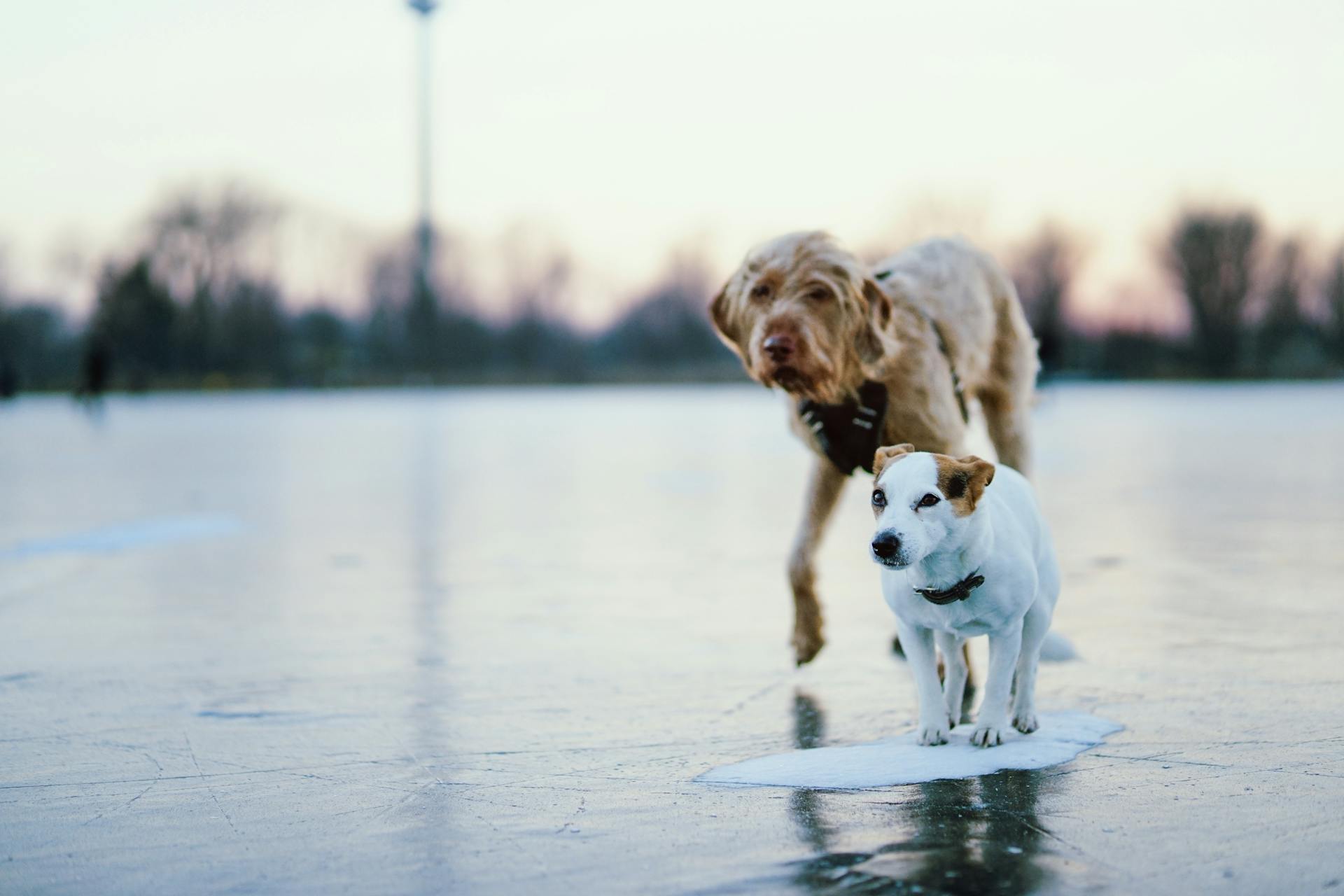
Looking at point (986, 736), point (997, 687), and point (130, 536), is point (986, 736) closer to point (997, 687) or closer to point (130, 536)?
point (997, 687)

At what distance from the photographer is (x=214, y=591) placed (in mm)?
7836

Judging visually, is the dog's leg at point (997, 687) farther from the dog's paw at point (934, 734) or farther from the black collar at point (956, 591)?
the black collar at point (956, 591)

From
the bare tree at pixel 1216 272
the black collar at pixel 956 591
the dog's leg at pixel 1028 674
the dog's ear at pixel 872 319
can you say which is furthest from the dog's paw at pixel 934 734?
the bare tree at pixel 1216 272

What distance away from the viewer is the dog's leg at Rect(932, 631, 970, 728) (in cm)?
436

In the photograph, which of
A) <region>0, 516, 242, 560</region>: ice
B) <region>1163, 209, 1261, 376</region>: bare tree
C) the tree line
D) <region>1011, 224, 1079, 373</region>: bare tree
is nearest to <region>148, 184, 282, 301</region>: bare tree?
the tree line

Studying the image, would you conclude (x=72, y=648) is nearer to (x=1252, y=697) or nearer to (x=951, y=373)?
(x=951, y=373)

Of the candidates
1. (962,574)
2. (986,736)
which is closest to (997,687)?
(986,736)

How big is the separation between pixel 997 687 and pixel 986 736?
14cm

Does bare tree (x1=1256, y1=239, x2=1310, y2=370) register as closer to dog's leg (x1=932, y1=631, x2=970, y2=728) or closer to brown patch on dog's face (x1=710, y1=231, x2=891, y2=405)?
brown patch on dog's face (x1=710, y1=231, x2=891, y2=405)

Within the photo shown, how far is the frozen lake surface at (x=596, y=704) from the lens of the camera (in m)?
3.20

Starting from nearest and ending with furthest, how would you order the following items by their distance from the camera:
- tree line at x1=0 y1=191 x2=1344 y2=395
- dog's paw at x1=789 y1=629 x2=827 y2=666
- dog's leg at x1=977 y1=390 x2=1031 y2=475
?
dog's paw at x1=789 y1=629 x2=827 y2=666, dog's leg at x1=977 y1=390 x2=1031 y2=475, tree line at x1=0 y1=191 x2=1344 y2=395

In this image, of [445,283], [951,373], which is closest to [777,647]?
[951,373]

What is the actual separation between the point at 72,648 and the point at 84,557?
3.41 m

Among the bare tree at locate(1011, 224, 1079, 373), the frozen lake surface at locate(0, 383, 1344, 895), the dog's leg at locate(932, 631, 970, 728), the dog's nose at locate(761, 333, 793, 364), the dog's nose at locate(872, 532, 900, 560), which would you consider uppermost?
the bare tree at locate(1011, 224, 1079, 373)
